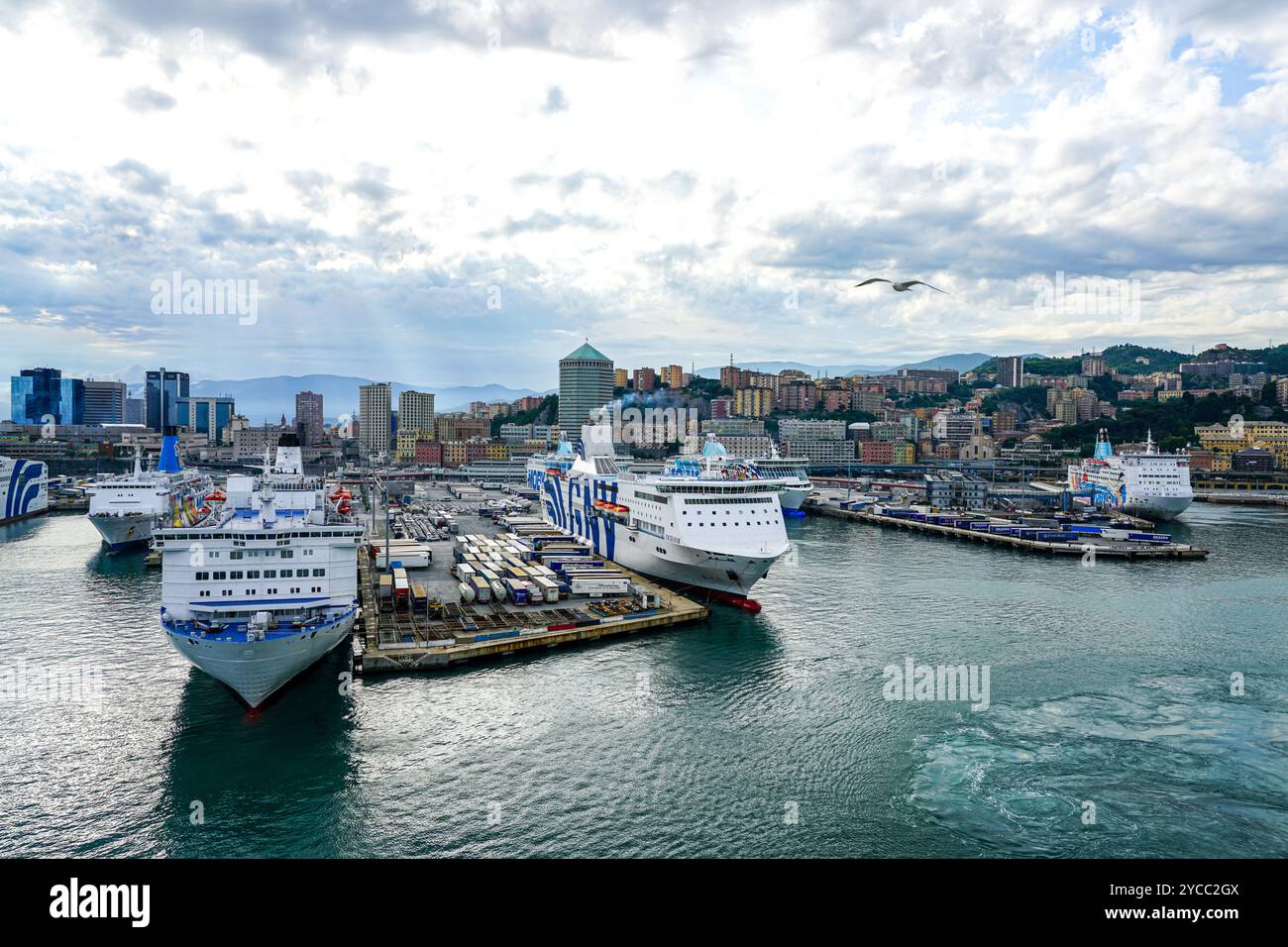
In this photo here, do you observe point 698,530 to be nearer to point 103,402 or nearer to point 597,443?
point 597,443

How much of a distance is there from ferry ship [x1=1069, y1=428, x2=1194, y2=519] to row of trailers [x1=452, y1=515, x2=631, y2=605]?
3535 cm

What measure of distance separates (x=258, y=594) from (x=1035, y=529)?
113 feet

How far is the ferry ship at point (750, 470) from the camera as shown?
25.7 m

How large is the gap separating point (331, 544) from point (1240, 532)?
145ft

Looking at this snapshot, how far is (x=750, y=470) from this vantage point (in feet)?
88.1

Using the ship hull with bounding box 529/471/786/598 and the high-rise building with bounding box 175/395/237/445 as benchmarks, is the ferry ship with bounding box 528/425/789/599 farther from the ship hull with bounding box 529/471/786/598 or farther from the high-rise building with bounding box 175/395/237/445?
the high-rise building with bounding box 175/395/237/445

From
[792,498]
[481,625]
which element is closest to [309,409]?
[792,498]

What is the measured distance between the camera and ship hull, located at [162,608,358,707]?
13.7m

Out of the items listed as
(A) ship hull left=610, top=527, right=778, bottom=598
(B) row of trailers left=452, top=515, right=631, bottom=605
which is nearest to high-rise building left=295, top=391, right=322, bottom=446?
(B) row of trailers left=452, top=515, right=631, bottom=605

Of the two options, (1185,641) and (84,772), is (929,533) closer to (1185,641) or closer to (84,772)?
(1185,641)

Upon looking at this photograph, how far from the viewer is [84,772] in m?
11.9

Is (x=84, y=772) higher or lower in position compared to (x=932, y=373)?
lower
